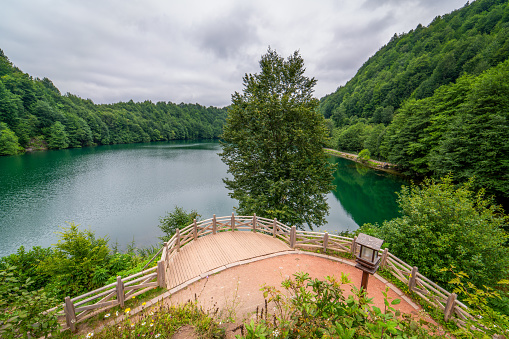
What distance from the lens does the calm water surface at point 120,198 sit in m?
15.7

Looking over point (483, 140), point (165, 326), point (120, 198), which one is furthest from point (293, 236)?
point (120, 198)

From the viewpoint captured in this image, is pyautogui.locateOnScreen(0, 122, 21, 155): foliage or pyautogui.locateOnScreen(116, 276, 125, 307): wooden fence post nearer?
pyautogui.locateOnScreen(116, 276, 125, 307): wooden fence post

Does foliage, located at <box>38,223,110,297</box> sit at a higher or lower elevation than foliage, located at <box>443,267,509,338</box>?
lower

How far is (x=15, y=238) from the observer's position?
13.8 m

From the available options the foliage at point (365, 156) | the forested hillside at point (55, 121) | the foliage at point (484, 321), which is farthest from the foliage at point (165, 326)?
the forested hillside at point (55, 121)

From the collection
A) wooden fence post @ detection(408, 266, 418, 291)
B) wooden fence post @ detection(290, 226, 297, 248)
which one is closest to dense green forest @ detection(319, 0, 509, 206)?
wooden fence post @ detection(290, 226, 297, 248)

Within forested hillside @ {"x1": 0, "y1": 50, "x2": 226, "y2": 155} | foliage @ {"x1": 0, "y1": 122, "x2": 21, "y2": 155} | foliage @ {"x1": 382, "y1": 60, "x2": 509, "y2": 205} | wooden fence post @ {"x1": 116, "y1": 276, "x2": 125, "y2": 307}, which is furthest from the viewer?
forested hillside @ {"x1": 0, "y1": 50, "x2": 226, "y2": 155}

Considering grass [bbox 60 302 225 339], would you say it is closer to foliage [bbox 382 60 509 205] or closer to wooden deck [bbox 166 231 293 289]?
wooden deck [bbox 166 231 293 289]

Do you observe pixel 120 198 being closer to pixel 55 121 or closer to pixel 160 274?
pixel 160 274

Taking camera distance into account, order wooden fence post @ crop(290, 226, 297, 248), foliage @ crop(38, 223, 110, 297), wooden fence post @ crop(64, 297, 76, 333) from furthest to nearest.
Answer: wooden fence post @ crop(290, 226, 297, 248) → foliage @ crop(38, 223, 110, 297) → wooden fence post @ crop(64, 297, 76, 333)

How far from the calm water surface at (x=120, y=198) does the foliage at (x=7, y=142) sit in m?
7.81

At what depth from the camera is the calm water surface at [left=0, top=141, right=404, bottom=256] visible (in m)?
15.7

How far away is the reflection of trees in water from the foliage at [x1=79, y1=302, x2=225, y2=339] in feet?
48.5

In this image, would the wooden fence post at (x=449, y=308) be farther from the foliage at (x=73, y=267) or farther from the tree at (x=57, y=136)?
the tree at (x=57, y=136)
